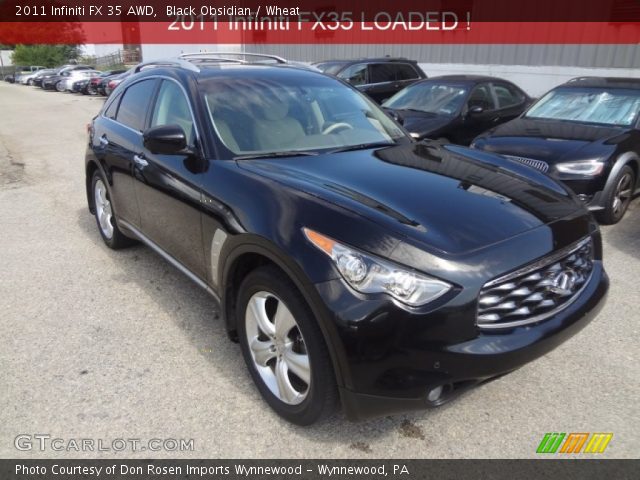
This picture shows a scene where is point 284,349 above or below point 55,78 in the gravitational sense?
above

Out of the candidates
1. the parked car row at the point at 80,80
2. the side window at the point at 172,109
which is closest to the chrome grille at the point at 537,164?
the side window at the point at 172,109

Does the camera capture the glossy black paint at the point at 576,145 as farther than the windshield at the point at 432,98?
No

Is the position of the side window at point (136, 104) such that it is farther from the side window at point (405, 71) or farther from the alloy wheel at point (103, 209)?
the side window at point (405, 71)

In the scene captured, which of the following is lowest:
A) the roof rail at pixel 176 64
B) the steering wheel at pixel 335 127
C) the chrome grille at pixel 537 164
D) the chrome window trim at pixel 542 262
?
the chrome grille at pixel 537 164

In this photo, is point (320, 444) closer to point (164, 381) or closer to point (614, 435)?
point (164, 381)

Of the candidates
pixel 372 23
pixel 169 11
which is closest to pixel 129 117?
pixel 372 23

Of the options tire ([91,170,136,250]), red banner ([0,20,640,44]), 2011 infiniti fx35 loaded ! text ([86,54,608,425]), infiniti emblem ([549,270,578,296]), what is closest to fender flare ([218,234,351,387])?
2011 infiniti fx35 loaded ! text ([86,54,608,425])

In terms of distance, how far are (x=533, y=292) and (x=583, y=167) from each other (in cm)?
380

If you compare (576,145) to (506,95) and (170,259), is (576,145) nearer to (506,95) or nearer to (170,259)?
(506,95)

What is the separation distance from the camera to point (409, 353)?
2035mm

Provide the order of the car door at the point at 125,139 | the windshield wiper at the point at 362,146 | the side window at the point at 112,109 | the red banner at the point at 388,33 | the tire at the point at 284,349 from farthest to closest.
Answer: the red banner at the point at 388,33
the side window at the point at 112,109
the car door at the point at 125,139
the windshield wiper at the point at 362,146
the tire at the point at 284,349

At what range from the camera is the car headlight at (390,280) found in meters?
2.05

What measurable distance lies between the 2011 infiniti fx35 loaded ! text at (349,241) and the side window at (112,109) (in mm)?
919
